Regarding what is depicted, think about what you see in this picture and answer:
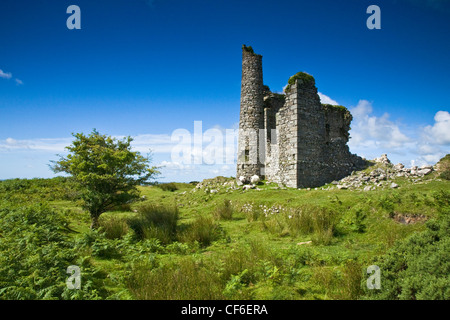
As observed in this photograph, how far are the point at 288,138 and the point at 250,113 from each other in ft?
14.5

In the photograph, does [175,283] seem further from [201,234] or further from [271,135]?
[271,135]

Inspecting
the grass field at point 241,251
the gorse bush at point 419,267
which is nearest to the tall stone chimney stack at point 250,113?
the grass field at point 241,251

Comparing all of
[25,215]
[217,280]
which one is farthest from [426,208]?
[25,215]

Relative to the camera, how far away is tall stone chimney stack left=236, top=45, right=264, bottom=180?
59.6 feet

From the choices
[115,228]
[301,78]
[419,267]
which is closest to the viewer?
[419,267]

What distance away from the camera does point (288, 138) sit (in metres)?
15.0

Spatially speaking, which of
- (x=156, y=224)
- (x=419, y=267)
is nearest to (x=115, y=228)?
(x=156, y=224)

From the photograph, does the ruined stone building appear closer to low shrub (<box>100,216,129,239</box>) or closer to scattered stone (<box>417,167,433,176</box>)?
scattered stone (<box>417,167,433,176</box>)

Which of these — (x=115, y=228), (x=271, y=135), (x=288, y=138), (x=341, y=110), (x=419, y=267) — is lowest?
(x=115, y=228)

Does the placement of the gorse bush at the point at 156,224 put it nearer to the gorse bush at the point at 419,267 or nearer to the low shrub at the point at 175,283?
the low shrub at the point at 175,283

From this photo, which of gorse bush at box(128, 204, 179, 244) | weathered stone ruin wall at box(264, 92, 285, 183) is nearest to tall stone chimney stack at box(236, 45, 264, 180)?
weathered stone ruin wall at box(264, 92, 285, 183)

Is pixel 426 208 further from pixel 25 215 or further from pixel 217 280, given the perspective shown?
pixel 25 215
